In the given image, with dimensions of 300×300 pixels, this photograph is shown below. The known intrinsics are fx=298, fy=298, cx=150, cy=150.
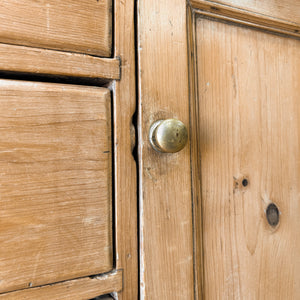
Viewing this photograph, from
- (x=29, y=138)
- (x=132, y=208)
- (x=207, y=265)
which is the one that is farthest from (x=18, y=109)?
(x=207, y=265)

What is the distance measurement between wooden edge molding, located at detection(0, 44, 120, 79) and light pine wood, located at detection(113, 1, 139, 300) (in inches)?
0.7

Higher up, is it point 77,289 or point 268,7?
point 268,7

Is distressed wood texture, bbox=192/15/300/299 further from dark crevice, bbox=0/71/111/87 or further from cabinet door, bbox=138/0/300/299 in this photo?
dark crevice, bbox=0/71/111/87

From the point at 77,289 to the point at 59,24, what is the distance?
0.27m

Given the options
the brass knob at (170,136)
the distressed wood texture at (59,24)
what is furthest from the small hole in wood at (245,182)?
the distressed wood texture at (59,24)

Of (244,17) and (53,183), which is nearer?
(53,183)

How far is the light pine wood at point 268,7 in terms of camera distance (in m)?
0.39

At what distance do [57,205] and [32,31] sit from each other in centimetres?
18

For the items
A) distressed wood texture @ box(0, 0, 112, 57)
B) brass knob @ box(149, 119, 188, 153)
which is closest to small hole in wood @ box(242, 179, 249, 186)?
brass knob @ box(149, 119, 188, 153)

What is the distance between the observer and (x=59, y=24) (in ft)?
1.01

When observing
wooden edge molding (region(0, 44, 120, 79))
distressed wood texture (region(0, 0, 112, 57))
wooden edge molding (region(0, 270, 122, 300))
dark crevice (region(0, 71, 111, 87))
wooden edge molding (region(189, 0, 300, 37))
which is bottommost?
wooden edge molding (region(0, 270, 122, 300))

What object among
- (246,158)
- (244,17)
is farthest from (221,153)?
(244,17)

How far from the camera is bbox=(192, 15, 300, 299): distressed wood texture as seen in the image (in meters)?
0.38

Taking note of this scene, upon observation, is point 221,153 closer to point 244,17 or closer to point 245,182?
point 245,182
